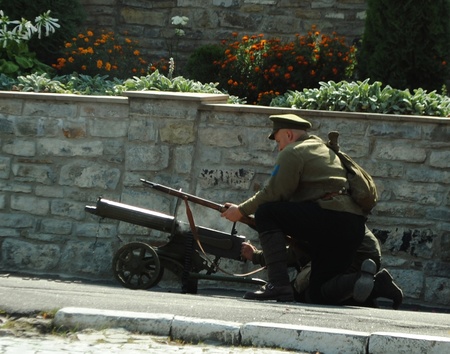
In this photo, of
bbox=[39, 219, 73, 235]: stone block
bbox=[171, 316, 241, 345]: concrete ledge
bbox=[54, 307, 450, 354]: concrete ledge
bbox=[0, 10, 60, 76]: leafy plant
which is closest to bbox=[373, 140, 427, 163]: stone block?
bbox=[39, 219, 73, 235]: stone block

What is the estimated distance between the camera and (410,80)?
1279 cm

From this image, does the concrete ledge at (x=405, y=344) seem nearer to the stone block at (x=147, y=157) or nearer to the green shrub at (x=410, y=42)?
the stone block at (x=147, y=157)

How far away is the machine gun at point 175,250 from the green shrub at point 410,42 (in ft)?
14.9

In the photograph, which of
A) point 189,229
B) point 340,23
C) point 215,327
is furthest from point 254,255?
point 340,23

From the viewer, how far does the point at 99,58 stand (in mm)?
13672

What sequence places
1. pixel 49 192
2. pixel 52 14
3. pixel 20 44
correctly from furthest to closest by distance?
pixel 52 14
pixel 20 44
pixel 49 192

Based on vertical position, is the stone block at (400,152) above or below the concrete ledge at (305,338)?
above

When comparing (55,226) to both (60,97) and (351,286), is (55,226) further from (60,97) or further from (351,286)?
(351,286)

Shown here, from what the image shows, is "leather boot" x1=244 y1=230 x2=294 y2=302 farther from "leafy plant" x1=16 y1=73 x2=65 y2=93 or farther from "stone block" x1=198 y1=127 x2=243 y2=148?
"leafy plant" x1=16 y1=73 x2=65 y2=93

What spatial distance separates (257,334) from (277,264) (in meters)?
1.78

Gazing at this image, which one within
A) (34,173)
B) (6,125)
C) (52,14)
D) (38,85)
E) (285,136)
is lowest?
(34,173)

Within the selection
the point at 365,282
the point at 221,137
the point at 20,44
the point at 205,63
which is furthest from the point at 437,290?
the point at 20,44

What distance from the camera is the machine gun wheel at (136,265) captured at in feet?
28.9

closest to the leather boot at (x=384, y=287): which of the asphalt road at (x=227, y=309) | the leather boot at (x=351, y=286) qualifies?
the leather boot at (x=351, y=286)
